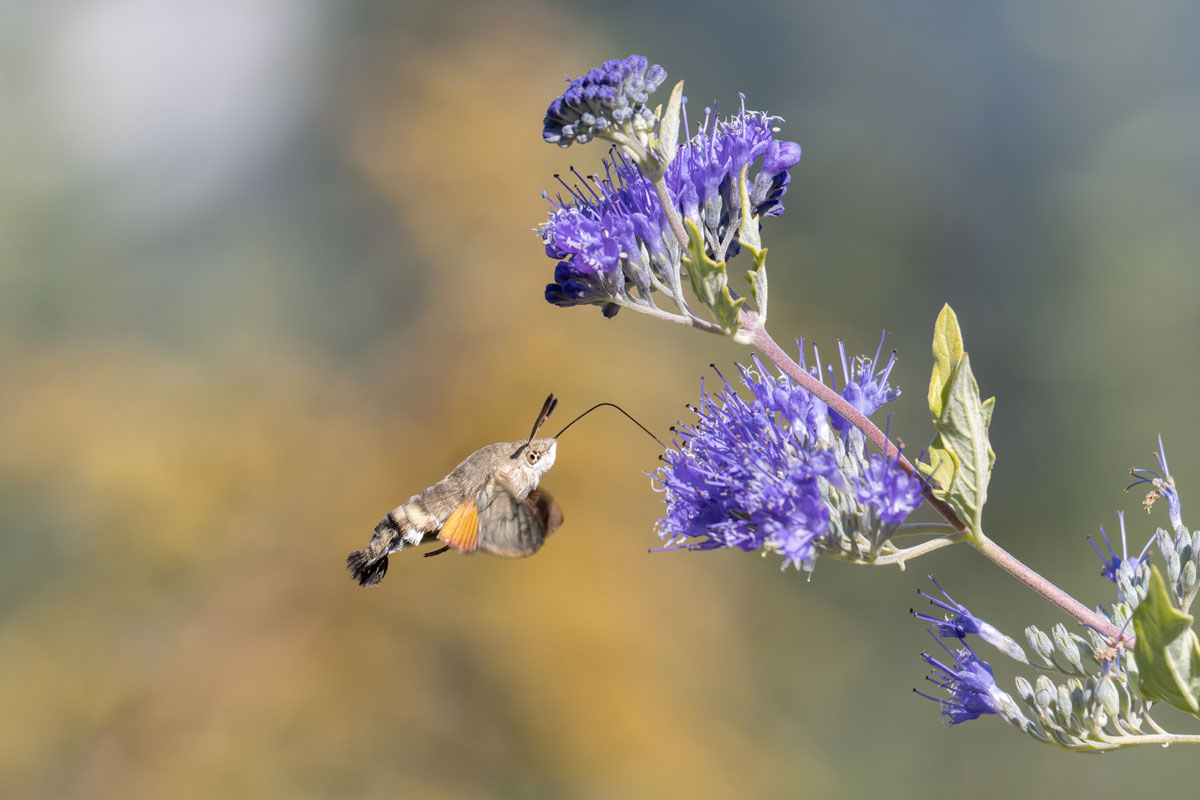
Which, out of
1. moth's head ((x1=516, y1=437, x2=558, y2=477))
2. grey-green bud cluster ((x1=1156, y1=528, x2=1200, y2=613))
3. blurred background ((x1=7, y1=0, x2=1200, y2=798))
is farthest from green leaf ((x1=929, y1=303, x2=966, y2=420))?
blurred background ((x1=7, y1=0, x2=1200, y2=798))

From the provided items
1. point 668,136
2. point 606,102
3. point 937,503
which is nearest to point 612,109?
point 606,102

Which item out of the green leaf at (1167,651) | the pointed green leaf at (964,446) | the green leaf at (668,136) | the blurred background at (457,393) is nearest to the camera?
the green leaf at (1167,651)

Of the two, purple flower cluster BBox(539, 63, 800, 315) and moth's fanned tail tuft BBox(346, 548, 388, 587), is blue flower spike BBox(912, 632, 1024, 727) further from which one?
moth's fanned tail tuft BBox(346, 548, 388, 587)

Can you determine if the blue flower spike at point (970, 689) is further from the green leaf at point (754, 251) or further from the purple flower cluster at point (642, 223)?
the purple flower cluster at point (642, 223)

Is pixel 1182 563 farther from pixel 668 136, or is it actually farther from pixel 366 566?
pixel 366 566

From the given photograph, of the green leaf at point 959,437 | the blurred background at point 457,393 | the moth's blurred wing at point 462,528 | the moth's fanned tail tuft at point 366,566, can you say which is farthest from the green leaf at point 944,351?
the blurred background at point 457,393

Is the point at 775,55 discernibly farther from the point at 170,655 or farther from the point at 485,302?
the point at 170,655

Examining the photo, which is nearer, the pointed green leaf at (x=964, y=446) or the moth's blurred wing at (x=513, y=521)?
the pointed green leaf at (x=964, y=446)

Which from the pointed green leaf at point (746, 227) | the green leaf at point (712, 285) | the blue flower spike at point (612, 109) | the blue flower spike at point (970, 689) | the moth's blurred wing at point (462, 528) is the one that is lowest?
the blue flower spike at point (970, 689)
